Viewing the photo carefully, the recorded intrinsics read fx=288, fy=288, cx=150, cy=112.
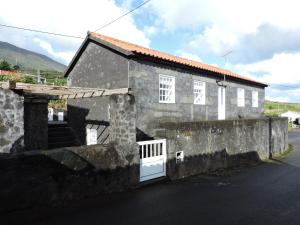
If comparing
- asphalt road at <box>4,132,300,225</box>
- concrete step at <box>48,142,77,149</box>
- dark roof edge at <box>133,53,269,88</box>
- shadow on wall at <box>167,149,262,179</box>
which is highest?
dark roof edge at <box>133,53,269,88</box>

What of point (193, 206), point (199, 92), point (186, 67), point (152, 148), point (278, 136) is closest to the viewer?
point (193, 206)

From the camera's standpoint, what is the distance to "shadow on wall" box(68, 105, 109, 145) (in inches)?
553

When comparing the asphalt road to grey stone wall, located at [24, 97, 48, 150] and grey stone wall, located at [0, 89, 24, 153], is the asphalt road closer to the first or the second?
grey stone wall, located at [0, 89, 24, 153]

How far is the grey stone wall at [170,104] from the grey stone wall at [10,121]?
4895 millimetres

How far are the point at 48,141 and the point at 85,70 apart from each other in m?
4.16

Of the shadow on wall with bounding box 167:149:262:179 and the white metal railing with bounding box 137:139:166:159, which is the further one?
the shadow on wall with bounding box 167:149:262:179

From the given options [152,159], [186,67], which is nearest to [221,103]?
[186,67]

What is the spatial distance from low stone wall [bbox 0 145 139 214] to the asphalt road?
0.36m

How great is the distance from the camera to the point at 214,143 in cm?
1302

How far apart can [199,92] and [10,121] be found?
10.8 meters

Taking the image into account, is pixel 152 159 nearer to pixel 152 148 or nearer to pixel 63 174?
pixel 152 148

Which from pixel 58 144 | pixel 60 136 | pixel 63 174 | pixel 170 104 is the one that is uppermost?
pixel 170 104

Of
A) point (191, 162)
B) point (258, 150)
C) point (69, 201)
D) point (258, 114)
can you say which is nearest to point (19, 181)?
point (69, 201)

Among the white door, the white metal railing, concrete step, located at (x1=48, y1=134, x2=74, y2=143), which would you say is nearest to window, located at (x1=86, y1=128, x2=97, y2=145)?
concrete step, located at (x1=48, y1=134, x2=74, y2=143)
